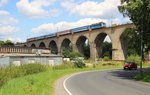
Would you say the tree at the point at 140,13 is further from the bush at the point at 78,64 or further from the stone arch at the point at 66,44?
the stone arch at the point at 66,44

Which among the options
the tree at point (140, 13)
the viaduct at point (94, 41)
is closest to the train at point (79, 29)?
the viaduct at point (94, 41)

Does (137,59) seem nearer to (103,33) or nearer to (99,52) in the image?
(103,33)

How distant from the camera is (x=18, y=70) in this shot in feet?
117

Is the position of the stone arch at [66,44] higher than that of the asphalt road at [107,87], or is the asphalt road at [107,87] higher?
the stone arch at [66,44]

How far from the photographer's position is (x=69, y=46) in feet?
424

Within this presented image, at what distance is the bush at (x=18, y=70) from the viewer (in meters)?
28.6

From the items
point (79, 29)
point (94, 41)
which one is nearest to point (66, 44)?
point (79, 29)

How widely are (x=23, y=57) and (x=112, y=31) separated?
4628 cm

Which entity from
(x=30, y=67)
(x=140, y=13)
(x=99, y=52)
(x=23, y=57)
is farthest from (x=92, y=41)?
(x=140, y=13)

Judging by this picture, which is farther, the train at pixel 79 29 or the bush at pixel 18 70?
the train at pixel 79 29

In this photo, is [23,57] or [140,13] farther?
[23,57]

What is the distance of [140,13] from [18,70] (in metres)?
13.1

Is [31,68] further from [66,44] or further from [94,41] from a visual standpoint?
[66,44]

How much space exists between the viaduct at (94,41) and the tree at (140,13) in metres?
41.3
